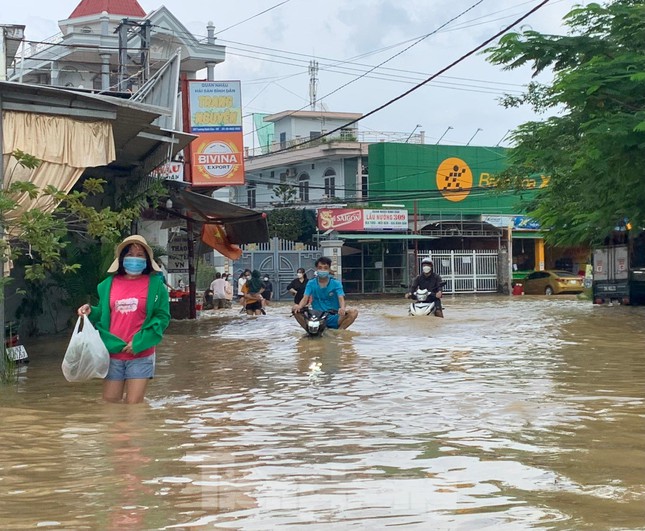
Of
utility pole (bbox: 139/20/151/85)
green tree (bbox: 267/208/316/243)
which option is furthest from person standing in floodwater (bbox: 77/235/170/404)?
green tree (bbox: 267/208/316/243)

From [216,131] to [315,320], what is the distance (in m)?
10.8

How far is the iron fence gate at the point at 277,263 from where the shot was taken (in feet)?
136

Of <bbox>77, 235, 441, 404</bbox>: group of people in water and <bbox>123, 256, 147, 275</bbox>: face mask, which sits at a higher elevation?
<bbox>123, 256, 147, 275</bbox>: face mask

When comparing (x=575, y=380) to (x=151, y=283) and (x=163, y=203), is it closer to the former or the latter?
(x=151, y=283)

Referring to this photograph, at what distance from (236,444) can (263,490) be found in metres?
1.61

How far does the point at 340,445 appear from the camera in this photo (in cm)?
712

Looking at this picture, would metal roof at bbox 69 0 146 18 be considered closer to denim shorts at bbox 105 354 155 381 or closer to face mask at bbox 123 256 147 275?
face mask at bbox 123 256 147 275

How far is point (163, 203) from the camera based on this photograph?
69.5 ft

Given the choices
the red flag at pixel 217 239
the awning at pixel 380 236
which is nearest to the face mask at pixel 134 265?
the red flag at pixel 217 239

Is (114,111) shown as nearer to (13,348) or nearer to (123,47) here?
(13,348)

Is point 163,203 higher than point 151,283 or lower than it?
higher

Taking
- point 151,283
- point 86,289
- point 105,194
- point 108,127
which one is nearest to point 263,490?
point 151,283

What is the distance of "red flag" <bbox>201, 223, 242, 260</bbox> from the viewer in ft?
84.0

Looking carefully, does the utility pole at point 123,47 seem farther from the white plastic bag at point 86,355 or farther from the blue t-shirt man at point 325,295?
the white plastic bag at point 86,355
